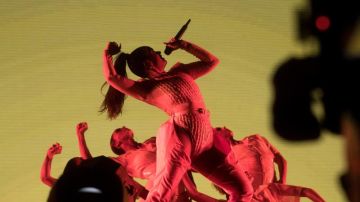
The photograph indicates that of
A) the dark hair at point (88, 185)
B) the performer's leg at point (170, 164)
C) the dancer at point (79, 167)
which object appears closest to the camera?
the dark hair at point (88, 185)

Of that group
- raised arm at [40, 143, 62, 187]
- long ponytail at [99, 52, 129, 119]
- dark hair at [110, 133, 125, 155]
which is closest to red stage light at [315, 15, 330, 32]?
long ponytail at [99, 52, 129, 119]

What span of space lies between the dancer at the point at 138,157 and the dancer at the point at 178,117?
0.07 metres

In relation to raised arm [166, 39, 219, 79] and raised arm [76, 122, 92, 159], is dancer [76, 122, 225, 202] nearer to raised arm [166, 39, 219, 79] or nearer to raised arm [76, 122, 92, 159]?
raised arm [76, 122, 92, 159]

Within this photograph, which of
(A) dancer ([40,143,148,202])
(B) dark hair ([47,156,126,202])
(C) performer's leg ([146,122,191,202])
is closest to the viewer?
(B) dark hair ([47,156,126,202])

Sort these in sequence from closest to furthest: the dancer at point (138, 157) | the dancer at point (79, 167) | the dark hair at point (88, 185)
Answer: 1. the dark hair at point (88, 185)
2. the dancer at point (79, 167)
3. the dancer at point (138, 157)

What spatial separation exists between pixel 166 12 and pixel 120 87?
0.36m

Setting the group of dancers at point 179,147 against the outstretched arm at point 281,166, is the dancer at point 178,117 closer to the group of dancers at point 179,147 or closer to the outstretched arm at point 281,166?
the group of dancers at point 179,147

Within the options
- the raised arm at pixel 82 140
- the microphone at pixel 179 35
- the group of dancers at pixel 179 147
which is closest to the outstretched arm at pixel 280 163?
the group of dancers at pixel 179 147

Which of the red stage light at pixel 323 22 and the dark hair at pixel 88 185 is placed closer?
the dark hair at pixel 88 185

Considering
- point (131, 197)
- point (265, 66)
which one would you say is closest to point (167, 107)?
point (131, 197)

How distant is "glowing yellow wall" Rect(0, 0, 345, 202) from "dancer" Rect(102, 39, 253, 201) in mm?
113

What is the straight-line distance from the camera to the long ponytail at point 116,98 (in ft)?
4.02

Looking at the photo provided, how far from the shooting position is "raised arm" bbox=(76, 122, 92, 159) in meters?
1.24

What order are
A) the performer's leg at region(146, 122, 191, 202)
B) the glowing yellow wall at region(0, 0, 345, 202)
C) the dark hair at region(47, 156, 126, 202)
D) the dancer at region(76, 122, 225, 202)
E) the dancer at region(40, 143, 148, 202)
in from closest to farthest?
the dark hair at region(47, 156, 126, 202) < the dancer at region(40, 143, 148, 202) < the performer's leg at region(146, 122, 191, 202) < the dancer at region(76, 122, 225, 202) < the glowing yellow wall at region(0, 0, 345, 202)
